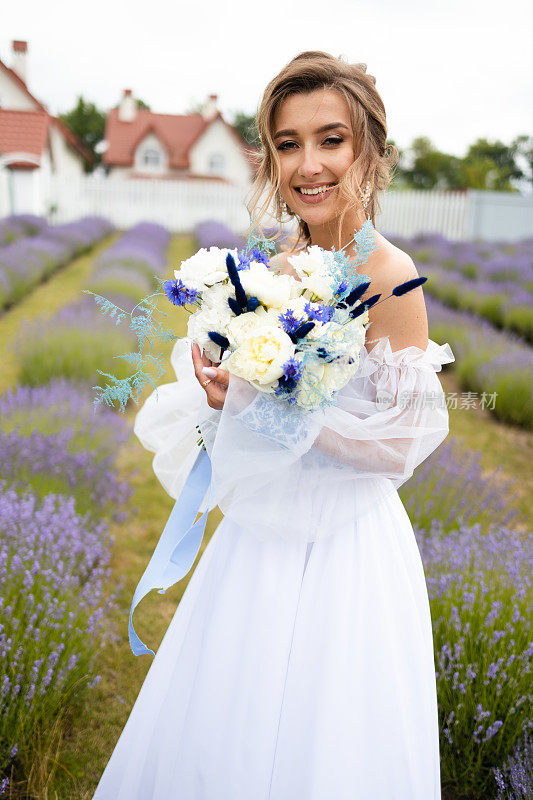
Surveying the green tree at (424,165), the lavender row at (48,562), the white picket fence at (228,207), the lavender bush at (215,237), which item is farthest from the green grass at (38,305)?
the green tree at (424,165)

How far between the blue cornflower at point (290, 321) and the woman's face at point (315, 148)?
0.52 m

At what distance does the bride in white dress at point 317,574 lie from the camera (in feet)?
4.77

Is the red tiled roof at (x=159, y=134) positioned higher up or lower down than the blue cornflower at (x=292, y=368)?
higher up

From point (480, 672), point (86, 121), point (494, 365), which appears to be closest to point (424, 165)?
point (86, 121)

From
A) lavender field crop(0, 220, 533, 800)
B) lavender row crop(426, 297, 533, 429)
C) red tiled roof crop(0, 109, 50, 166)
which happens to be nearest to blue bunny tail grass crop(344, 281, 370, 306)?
lavender field crop(0, 220, 533, 800)

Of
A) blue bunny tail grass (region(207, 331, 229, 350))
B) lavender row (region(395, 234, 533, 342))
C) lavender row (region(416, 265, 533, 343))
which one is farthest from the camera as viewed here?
lavender row (region(395, 234, 533, 342))

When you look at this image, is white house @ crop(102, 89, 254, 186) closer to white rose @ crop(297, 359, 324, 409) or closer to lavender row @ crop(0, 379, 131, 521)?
lavender row @ crop(0, 379, 131, 521)

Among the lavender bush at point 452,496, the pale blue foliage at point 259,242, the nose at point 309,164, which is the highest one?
the nose at point 309,164

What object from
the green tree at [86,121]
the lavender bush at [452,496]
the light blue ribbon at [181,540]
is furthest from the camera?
the green tree at [86,121]

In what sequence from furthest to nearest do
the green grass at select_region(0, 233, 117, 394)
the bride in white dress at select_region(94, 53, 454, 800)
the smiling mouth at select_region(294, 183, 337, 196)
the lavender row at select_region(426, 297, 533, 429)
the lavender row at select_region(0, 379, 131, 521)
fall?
1. the green grass at select_region(0, 233, 117, 394)
2. the lavender row at select_region(426, 297, 533, 429)
3. the lavender row at select_region(0, 379, 131, 521)
4. the smiling mouth at select_region(294, 183, 337, 196)
5. the bride in white dress at select_region(94, 53, 454, 800)

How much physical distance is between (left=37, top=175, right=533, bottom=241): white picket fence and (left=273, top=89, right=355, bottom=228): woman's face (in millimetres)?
17963

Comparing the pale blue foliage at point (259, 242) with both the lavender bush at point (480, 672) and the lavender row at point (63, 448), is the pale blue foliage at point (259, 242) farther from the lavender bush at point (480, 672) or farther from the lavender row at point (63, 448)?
the lavender row at point (63, 448)

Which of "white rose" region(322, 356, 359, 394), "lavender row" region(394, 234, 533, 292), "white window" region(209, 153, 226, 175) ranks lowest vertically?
"lavender row" region(394, 234, 533, 292)

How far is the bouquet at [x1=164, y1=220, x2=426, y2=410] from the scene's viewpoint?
1263mm
